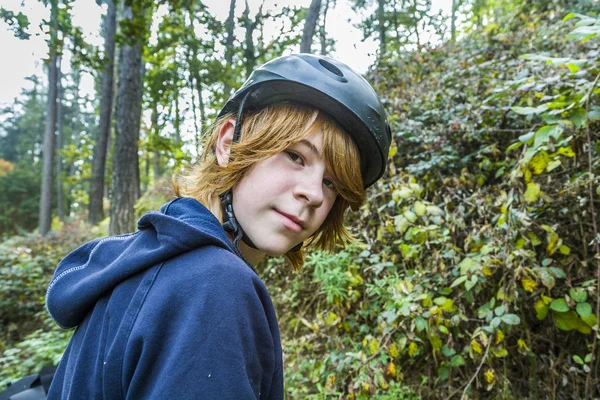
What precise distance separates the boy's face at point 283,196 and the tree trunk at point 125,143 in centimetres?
604

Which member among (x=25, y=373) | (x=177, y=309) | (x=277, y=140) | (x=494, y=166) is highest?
(x=277, y=140)

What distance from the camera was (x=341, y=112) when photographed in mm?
1406

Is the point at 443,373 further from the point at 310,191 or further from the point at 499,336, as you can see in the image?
the point at 310,191

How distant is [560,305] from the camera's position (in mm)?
2316

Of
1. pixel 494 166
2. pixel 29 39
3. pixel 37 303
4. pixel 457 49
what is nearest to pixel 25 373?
pixel 37 303

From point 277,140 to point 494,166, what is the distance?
122 inches

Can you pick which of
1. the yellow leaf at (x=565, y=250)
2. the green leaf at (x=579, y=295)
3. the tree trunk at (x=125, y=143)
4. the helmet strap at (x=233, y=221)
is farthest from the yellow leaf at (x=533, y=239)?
the tree trunk at (x=125, y=143)

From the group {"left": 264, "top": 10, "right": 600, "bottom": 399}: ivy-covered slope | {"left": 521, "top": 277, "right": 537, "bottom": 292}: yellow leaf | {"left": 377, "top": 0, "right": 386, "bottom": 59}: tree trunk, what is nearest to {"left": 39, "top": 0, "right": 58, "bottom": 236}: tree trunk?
{"left": 377, "top": 0, "right": 386, "bottom": 59}: tree trunk

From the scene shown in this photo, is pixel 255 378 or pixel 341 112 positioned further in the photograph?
pixel 341 112

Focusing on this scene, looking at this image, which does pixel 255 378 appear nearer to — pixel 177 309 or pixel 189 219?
pixel 177 309

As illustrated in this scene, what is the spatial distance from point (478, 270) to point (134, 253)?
7.72 feet

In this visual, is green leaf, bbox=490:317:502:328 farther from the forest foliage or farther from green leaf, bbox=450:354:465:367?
green leaf, bbox=450:354:465:367

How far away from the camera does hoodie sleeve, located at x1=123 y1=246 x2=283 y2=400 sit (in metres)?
0.73

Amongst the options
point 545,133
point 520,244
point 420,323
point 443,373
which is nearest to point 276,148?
point 545,133
